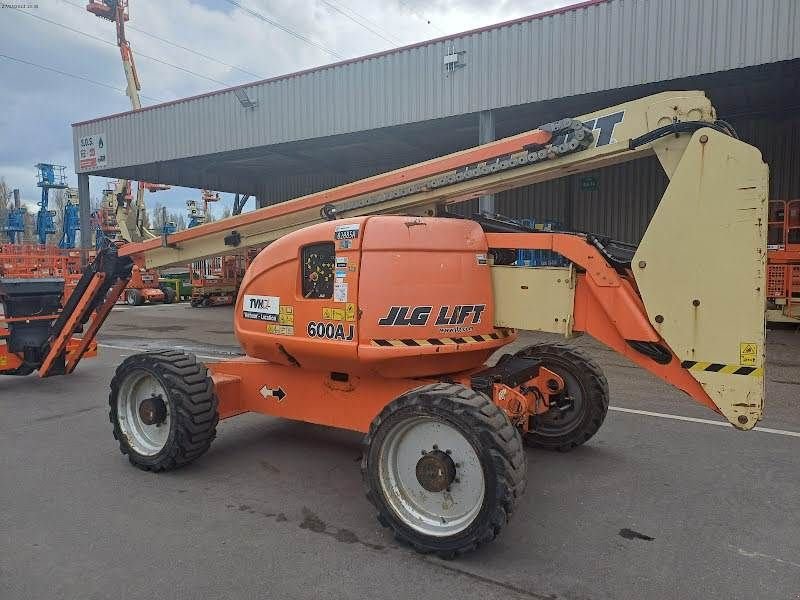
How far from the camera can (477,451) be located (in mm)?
3395

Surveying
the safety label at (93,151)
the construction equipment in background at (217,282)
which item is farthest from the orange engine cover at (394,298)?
the safety label at (93,151)

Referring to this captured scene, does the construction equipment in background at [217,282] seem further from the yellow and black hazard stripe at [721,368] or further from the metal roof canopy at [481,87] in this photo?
the yellow and black hazard stripe at [721,368]

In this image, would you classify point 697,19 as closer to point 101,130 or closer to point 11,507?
point 11,507

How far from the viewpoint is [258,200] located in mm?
29281

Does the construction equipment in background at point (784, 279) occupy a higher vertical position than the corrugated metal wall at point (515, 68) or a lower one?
lower

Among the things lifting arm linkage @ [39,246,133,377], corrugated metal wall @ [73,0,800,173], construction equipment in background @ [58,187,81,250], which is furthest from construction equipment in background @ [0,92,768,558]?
construction equipment in background @ [58,187,81,250]

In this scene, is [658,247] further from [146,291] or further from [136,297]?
[146,291]

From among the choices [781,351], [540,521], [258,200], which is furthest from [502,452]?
[258,200]

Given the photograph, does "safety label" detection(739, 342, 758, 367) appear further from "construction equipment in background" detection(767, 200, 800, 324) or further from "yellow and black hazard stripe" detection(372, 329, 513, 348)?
"construction equipment in background" detection(767, 200, 800, 324)

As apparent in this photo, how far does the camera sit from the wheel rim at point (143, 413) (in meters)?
4.91

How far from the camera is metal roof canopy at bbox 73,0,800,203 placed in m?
11.3

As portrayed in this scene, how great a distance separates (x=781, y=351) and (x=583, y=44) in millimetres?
7228

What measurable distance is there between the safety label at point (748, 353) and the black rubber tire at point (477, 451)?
1.39m

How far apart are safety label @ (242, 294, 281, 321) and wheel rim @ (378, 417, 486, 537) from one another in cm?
161
